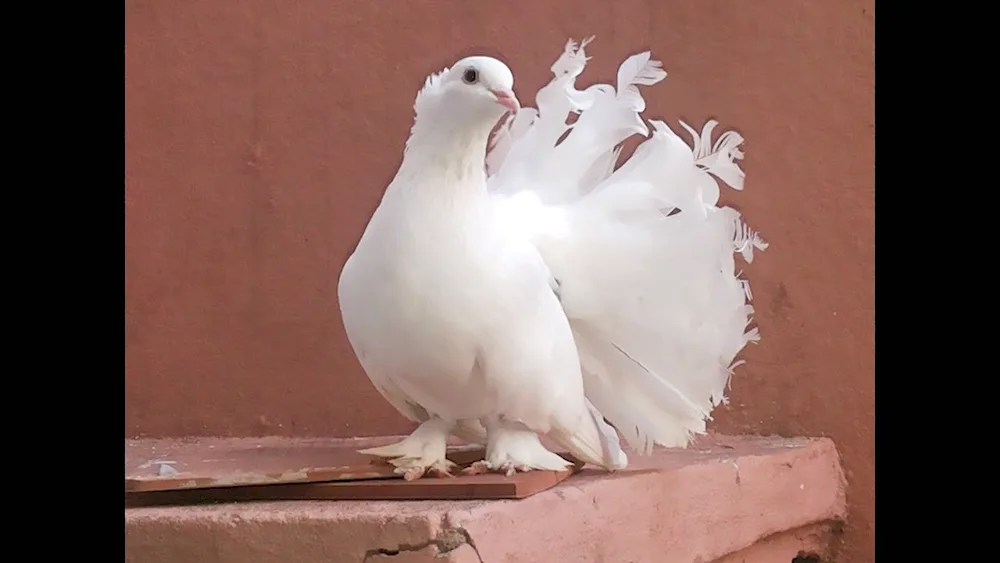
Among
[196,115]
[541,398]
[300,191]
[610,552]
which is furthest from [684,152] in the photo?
[196,115]

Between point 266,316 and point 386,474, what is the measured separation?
0.98 meters

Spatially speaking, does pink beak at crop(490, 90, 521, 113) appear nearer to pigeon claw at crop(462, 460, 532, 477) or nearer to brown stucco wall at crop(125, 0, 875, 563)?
pigeon claw at crop(462, 460, 532, 477)

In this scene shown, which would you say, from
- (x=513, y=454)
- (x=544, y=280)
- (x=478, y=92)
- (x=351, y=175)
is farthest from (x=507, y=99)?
(x=351, y=175)

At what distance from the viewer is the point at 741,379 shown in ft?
7.55

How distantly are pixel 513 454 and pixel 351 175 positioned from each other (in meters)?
0.99

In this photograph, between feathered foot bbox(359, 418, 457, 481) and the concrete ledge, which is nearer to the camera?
the concrete ledge

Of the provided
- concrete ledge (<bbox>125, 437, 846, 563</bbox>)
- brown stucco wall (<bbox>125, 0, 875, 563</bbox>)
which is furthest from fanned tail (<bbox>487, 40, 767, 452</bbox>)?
brown stucco wall (<bbox>125, 0, 875, 563</bbox>)

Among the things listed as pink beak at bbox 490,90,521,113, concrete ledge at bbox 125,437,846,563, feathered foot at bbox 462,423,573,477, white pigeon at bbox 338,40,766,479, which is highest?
pink beak at bbox 490,90,521,113

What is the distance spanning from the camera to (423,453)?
152 centimetres

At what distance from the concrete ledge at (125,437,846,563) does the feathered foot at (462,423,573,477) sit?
0.05 metres

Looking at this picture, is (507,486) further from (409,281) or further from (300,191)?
(300,191)

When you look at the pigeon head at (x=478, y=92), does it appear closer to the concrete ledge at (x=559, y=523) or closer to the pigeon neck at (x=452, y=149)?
the pigeon neck at (x=452, y=149)

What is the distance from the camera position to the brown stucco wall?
7.48ft

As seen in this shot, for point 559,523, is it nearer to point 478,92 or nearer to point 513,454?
point 513,454
